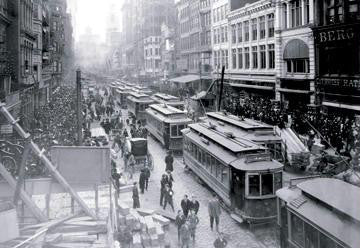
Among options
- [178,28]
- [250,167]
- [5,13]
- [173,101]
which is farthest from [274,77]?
[178,28]

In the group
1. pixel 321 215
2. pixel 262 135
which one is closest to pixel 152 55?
pixel 262 135

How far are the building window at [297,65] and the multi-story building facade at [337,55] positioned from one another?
2700 mm

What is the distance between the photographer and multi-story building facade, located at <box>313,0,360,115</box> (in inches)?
1217

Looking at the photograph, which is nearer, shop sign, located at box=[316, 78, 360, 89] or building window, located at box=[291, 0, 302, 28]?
shop sign, located at box=[316, 78, 360, 89]

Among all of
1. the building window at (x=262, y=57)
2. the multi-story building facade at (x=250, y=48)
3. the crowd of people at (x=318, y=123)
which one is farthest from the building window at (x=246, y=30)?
the crowd of people at (x=318, y=123)

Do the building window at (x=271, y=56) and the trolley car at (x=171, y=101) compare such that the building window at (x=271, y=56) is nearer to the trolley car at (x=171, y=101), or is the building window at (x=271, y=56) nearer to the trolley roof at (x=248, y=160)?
the trolley car at (x=171, y=101)

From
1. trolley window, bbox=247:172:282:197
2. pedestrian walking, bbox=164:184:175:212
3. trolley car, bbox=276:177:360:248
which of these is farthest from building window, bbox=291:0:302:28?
trolley car, bbox=276:177:360:248

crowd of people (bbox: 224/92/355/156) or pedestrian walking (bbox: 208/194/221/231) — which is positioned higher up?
crowd of people (bbox: 224/92/355/156)

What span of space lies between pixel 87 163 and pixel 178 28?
3060 inches

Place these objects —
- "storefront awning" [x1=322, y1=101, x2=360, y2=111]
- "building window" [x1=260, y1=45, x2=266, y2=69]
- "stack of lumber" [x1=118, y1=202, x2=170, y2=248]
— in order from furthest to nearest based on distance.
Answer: "building window" [x1=260, y1=45, x2=266, y2=69]
"storefront awning" [x1=322, y1=101, x2=360, y2=111]
"stack of lumber" [x1=118, y1=202, x2=170, y2=248]

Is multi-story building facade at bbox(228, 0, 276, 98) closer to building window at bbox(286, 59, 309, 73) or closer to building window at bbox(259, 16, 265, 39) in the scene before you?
building window at bbox(259, 16, 265, 39)

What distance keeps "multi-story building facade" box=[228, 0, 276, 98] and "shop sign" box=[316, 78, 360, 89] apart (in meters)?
9.92

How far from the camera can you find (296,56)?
4075 cm

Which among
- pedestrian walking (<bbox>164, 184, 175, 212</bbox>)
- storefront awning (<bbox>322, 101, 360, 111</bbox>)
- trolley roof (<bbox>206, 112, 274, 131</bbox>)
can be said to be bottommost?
pedestrian walking (<bbox>164, 184, 175, 212</bbox>)
